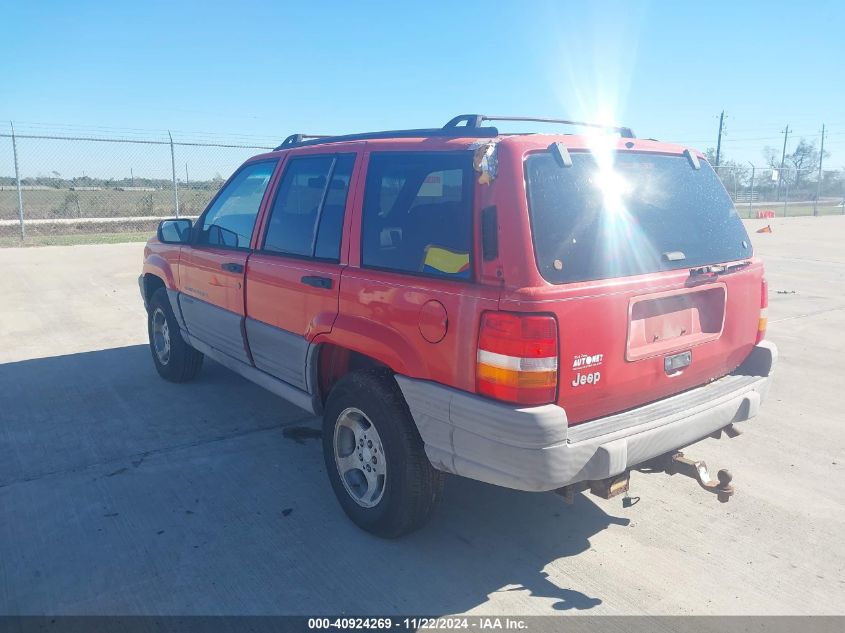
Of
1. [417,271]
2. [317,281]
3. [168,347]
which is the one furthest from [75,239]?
[417,271]

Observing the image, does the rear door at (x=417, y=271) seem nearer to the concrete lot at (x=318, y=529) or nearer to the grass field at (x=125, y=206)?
the concrete lot at (x=318, y=529)

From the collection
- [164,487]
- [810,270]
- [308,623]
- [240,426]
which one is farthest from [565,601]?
[810,270]

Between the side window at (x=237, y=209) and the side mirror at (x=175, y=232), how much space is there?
0.24 m

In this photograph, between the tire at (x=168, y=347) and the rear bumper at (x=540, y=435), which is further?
the tire at (x=168, y=347)

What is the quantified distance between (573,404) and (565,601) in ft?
3.00

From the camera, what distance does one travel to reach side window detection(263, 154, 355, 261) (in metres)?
3.61

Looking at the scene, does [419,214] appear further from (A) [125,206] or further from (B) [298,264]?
(A) [125,206]

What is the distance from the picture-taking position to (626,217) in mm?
3012

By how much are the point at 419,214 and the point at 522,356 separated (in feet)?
3.17

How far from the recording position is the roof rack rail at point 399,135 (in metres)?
3.12

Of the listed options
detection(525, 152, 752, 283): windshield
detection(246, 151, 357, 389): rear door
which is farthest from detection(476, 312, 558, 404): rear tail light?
detection(246, 151, 357, 389): rear door

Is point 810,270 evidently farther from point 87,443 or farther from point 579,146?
point 87,443

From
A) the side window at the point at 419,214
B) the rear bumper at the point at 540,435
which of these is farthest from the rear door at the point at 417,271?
the rear bumper at the point at 540,435

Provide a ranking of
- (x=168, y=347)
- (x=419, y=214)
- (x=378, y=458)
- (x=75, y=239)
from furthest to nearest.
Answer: (x=75, y=239)
(x=168, y=347)
(x=378, y=458)
(x=419, y=214)
